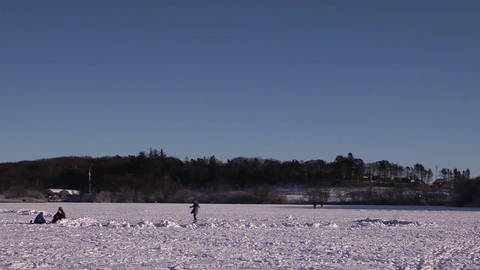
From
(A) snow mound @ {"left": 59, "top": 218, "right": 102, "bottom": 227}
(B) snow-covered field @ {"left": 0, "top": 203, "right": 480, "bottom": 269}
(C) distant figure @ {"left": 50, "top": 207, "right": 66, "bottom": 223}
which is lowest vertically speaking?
(B) snow-covered field @ {"left": 0, "top": 203, "right": 480, "bottom": 269}

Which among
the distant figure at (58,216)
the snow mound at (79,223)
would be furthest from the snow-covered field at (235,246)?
the distant figure at (58,216)

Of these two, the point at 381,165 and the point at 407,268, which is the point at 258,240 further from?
the point at 381,165

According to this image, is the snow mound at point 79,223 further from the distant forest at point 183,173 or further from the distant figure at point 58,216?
the distant forest at point 183,173

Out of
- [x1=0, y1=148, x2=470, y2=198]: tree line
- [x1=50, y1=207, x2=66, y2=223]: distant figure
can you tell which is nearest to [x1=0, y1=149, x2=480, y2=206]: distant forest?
[x1=0, y1=148, x2=470, y2=198]: tree line

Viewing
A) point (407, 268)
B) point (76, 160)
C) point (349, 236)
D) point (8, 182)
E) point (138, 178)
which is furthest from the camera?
point (76, 160)

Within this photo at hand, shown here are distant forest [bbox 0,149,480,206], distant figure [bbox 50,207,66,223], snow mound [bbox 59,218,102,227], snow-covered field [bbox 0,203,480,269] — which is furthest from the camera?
distant forest [bbox 0,149,480,206]

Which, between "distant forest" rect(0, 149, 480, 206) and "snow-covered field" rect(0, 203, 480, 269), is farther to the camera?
"distant forest" rect(0, 149, 480, 206)

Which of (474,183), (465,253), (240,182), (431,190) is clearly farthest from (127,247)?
(240,182)

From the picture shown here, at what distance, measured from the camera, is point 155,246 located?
57.2 feet

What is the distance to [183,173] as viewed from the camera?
137 meters

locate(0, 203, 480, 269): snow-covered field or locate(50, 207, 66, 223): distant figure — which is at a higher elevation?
locate(50, 207, 66, 223): distant figure

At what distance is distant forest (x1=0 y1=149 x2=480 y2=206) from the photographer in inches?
5074

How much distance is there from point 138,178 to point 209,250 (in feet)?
347

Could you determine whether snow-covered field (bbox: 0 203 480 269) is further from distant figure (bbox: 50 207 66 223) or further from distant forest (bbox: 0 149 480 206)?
distant forest (bbox: 0 149 480 206)
